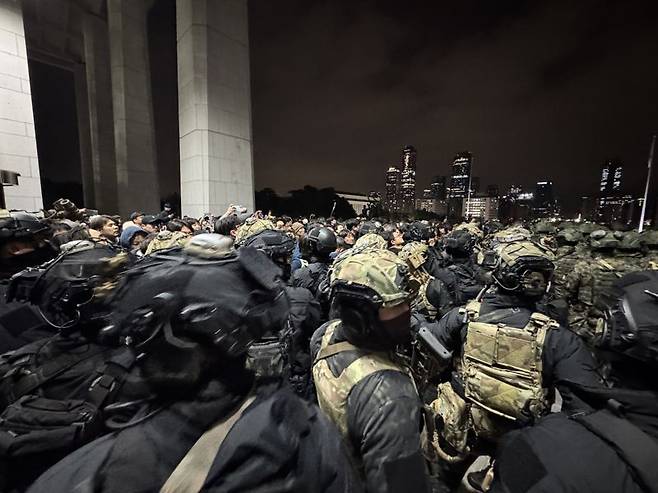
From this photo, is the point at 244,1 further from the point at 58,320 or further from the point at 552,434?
the point at 552,434

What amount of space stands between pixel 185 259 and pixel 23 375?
1.77 meters

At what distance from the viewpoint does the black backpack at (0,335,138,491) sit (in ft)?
5.02

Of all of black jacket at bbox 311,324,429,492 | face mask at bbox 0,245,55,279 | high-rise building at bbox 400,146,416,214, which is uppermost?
high-rise building at bbox 400,146,416,214

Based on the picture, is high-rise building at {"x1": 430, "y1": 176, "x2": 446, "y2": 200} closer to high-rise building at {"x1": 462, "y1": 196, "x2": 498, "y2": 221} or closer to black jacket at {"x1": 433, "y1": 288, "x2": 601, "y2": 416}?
high-rise building at {"x1": 462, "y1": 196, "x2": 498, "y2": 221}

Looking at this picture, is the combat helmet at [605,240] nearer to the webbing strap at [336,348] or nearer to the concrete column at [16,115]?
the webbing strap at [336,348]

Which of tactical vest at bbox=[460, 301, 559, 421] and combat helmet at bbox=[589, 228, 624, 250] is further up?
combat helmet at bbox=[589, 228, 624, 250]

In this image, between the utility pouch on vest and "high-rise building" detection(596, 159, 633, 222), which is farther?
"high-rise building" detection(596, 159, 633, 222)

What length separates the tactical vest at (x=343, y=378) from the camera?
5.69 feet

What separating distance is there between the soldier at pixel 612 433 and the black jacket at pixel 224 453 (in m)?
0.96

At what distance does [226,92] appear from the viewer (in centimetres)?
1397

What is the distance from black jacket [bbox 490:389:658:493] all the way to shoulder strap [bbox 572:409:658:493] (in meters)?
0.03

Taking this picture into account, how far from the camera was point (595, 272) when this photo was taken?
23.9 feet

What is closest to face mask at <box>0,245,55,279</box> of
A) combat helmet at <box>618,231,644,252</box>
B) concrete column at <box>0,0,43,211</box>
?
concrete column at <box>0,0,43,211</box>

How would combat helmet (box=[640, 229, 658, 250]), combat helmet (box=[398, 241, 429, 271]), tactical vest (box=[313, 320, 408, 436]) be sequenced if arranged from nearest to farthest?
tactical vest (box=[313, 320, 408, 436])
combat helmet (box=[398, 241, 429, 271])
combat helmet (box=[640, 229, 658, 250])
